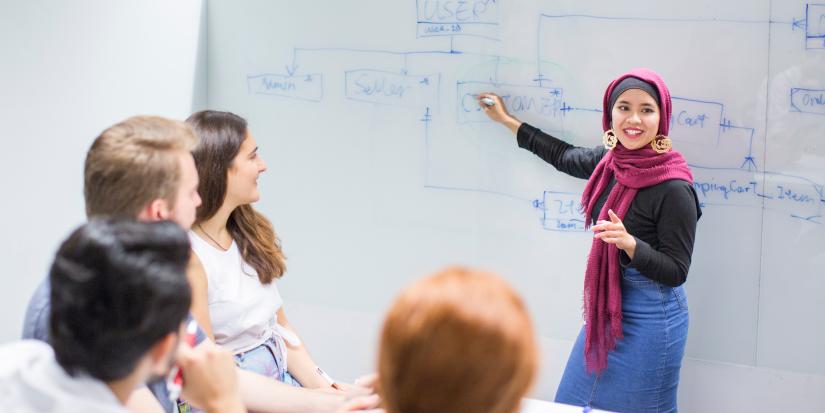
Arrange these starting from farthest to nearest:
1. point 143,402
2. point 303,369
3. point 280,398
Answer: point 303,369 → point 280,398 → point 143,402

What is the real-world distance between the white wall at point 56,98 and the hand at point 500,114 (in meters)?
1.26

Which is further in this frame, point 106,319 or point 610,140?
point 610,140

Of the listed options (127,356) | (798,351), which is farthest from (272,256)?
(798,351)

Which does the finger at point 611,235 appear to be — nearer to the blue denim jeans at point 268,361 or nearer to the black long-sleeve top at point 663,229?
the black long-sleeve top at point 663,229

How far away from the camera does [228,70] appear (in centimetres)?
334

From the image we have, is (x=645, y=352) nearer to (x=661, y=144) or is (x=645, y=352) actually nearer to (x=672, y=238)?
(x=672, y=238)

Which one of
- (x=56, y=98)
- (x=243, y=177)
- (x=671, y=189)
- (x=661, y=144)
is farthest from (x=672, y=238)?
(x=56, y=98)

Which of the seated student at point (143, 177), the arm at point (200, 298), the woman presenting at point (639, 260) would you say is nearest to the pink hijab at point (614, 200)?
the woman presenting at point (639, 260)

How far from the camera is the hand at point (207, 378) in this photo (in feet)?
4.30

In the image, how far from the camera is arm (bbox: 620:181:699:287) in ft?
7.39

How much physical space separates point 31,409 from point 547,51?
2.10 m

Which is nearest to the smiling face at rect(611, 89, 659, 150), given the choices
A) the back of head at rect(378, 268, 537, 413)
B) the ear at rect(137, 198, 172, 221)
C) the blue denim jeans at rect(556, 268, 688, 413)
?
the blue denim jeans at rect(556, 268, 688, 413)

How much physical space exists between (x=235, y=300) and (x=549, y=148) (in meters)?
1.21

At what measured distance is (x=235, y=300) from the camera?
2039 mm
